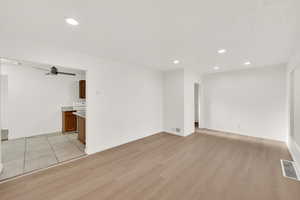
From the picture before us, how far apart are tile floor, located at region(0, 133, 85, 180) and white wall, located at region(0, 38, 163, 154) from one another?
25.6 inches

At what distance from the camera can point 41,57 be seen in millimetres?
2418

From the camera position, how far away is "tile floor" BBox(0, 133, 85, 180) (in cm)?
244

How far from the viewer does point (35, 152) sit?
3.09m

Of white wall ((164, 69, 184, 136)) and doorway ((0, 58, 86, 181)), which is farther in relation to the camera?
white wall ((164, 69, 184, 136))

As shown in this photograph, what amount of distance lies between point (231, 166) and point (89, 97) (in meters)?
3.51

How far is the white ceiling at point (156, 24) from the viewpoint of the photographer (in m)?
1.43

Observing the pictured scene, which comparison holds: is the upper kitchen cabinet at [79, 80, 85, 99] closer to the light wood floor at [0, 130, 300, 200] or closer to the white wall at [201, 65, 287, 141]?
the light wood floor at [0, 130, 300, 200]

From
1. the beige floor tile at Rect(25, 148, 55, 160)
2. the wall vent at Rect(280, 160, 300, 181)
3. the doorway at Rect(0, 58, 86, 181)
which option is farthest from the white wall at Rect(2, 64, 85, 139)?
the wall vent at Rect(280, 160, 300, 181)

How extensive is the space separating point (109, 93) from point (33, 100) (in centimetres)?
317

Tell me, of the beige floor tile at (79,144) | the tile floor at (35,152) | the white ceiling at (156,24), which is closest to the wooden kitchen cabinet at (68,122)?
the tile floor at (35,152)

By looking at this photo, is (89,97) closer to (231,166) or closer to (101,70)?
(101,70)

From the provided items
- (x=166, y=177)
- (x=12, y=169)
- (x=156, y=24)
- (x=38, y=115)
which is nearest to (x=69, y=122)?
(x=38, y=115)

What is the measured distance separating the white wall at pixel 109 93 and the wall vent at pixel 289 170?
11.4ft

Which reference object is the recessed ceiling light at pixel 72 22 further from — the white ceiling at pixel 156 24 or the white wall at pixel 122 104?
the white wall at pixel 122 104
